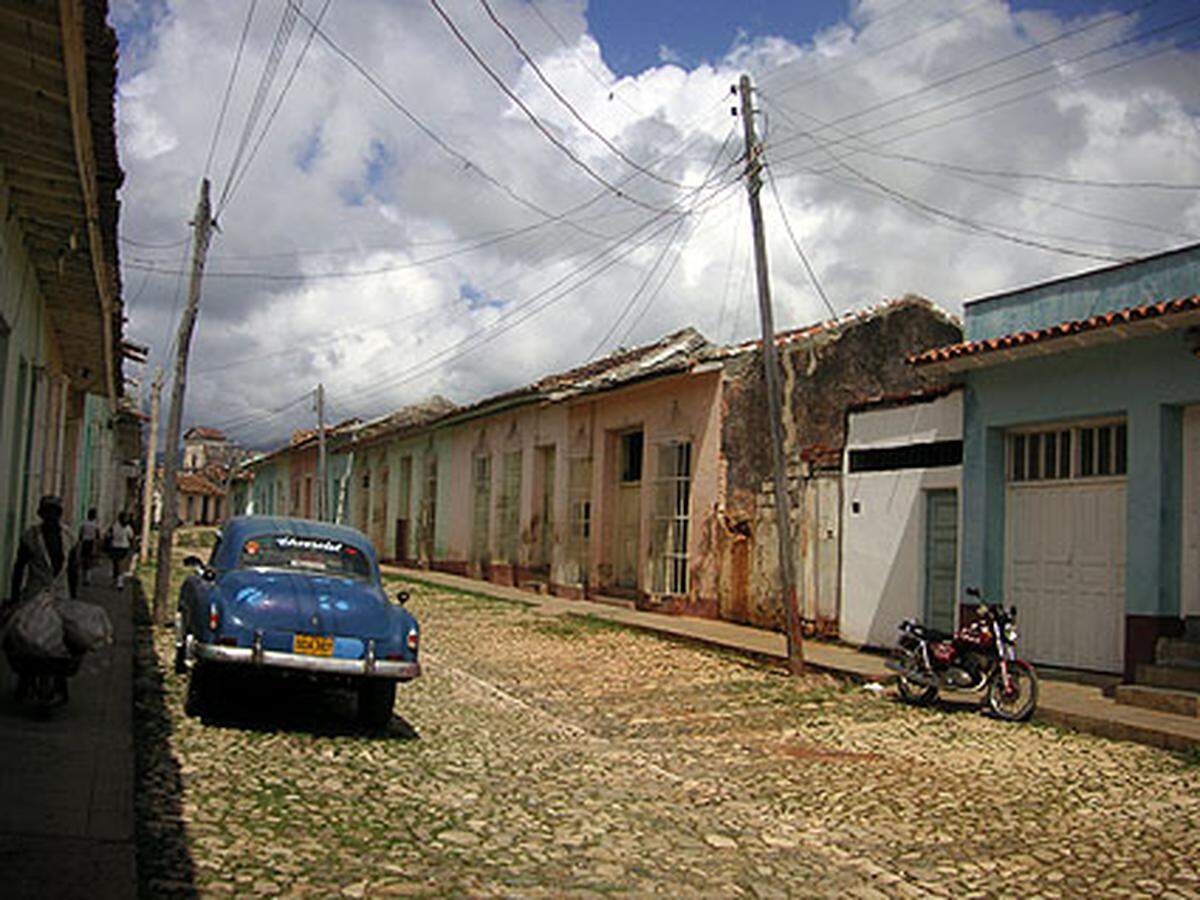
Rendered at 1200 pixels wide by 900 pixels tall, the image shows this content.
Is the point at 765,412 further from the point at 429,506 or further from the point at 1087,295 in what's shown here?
the point at 429,506

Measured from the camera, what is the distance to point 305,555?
949cm

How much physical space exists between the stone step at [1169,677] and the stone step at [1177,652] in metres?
0.10

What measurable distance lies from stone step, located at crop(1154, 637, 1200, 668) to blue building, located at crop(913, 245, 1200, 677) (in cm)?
13

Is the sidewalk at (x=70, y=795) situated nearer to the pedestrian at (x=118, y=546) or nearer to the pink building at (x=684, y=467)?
the pink building at (x=684, y=467)

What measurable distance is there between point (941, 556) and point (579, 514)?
35.6 feet

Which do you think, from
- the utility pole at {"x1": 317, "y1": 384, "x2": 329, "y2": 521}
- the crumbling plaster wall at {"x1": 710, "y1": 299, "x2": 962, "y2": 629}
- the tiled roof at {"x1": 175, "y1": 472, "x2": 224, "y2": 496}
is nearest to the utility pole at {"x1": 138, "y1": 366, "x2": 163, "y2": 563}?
the utility pole at {"x1": 317, "y1": 384, "x2": 329, "y2": 521}

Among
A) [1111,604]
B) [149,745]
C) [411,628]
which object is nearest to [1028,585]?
[1111,604]

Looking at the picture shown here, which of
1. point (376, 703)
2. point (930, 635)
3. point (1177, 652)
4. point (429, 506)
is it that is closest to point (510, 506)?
point (429, 506)

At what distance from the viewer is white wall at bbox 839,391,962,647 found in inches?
567

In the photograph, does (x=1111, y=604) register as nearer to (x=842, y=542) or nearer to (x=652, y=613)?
(x=842, y=542)

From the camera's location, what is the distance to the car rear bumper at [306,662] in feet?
26.3

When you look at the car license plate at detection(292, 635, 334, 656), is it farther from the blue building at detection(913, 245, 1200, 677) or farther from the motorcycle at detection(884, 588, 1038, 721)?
the blue building at detection(913, 245, 1200, 677)

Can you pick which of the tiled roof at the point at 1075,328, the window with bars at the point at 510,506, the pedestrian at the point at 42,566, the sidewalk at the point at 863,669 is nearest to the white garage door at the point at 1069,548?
the sidewalk at the point at 863,669

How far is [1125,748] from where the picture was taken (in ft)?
30.8
